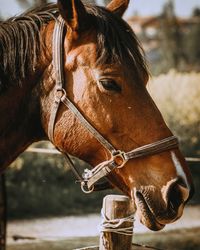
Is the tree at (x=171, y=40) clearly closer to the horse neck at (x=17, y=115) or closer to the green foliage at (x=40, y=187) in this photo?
the green foliage at (x=40, y=187)

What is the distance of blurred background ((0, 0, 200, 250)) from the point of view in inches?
230

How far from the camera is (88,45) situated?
1744 mm

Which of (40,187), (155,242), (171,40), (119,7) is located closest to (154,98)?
(171,40)

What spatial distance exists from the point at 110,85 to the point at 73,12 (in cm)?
34

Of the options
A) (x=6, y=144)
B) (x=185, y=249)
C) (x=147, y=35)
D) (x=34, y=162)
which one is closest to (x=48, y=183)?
(x=34, y=162)

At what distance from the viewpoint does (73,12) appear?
1715mm

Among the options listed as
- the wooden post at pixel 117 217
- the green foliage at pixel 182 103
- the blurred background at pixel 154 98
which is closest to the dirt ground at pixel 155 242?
the blurred background at pixel 154 98

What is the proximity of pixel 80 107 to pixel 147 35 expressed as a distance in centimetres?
501

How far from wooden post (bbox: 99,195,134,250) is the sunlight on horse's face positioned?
0.09 m

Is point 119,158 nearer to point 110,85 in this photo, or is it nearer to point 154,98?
point 110,85

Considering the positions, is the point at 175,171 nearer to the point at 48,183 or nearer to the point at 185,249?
the point at 185,249

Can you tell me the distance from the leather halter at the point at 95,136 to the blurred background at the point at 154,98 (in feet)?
13.5

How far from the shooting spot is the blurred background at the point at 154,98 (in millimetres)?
5852

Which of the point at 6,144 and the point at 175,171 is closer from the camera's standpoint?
the point at 175,171
